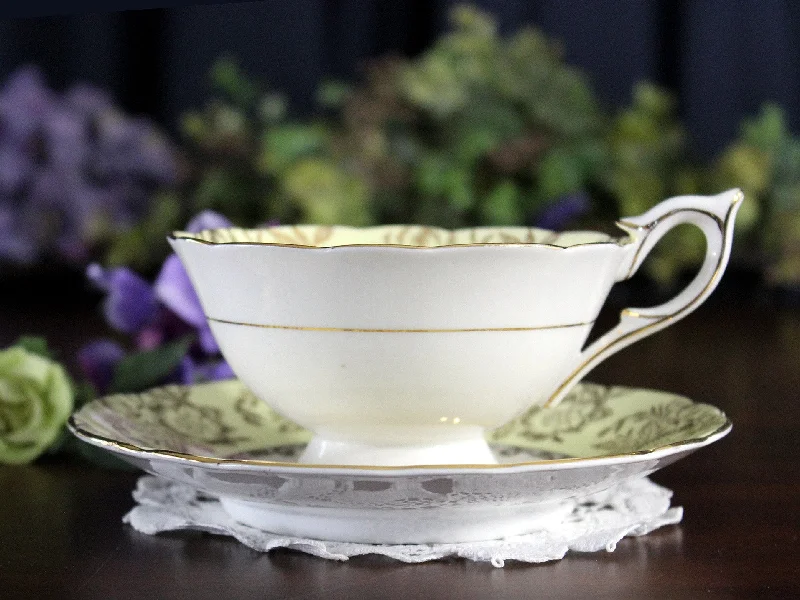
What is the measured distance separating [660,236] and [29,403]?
0.40m

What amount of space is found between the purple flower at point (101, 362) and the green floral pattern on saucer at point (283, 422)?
0.33 ft

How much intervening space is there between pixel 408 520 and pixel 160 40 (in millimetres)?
2208

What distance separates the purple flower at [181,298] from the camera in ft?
2.65

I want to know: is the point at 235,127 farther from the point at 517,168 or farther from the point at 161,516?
the point at 161,516

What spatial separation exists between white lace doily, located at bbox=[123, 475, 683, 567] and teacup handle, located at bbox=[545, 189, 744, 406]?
75 millimetres

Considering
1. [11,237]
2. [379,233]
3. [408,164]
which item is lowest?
[11,237]

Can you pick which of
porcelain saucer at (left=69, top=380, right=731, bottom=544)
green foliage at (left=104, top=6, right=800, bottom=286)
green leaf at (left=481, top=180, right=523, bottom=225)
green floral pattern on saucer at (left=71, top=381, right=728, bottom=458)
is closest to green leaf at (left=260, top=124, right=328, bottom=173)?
green foliage at (left=104, top=6, right=800, bottom=286)

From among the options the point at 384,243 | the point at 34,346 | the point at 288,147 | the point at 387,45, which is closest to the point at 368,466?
the point at 384,243

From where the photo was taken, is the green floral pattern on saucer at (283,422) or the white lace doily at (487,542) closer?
the white lace doily at (487,542)

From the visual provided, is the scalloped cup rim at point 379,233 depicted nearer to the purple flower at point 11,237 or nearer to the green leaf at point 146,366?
the green leaf at point 146,366

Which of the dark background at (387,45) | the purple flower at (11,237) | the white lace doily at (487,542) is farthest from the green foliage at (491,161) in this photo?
the white lace doily at (487,542)

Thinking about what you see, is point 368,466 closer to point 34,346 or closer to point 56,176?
point 34,346

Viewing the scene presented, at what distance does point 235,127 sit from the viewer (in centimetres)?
206

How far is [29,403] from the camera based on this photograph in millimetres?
735
